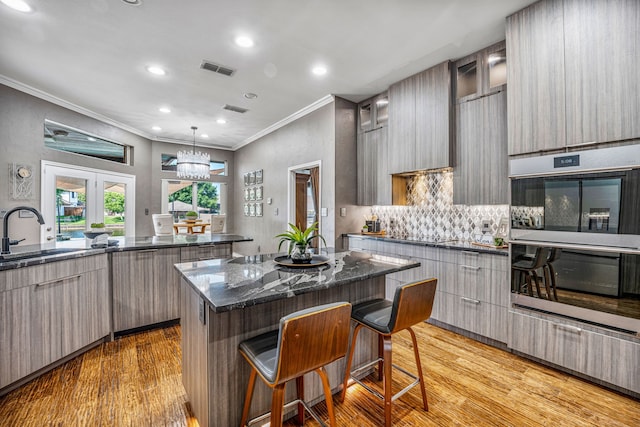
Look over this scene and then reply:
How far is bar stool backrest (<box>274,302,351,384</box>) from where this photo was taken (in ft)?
3.71

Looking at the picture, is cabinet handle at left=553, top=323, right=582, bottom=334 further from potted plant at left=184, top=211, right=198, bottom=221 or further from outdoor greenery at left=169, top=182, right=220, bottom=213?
outdoor greenery at left=169, top=182, right=220, bottom=213

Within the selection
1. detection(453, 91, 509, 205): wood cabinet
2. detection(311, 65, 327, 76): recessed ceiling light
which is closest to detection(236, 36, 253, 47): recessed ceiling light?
detection(311, 65, 327, 76): recessed ceiling light

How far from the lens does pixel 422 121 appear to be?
339 centimetres

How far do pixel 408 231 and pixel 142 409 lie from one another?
11.3 feet

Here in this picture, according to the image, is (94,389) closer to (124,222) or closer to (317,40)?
(317,40)

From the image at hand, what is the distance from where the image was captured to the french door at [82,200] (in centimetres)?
408

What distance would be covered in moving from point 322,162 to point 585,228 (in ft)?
10.4

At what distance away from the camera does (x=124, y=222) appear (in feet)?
19.1

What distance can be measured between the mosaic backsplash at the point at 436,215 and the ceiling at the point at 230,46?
4.76 ft

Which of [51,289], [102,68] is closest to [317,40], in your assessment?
[102,68]

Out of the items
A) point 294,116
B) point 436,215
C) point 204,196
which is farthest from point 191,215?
point 436,215

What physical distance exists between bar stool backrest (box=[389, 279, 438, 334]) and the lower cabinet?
4.36 feet

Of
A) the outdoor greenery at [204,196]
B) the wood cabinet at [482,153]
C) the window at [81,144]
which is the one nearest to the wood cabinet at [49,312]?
the window at [81,144]

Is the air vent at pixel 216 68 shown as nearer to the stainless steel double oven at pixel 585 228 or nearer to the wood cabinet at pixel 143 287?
the wood cabinet at pixel 143 287
